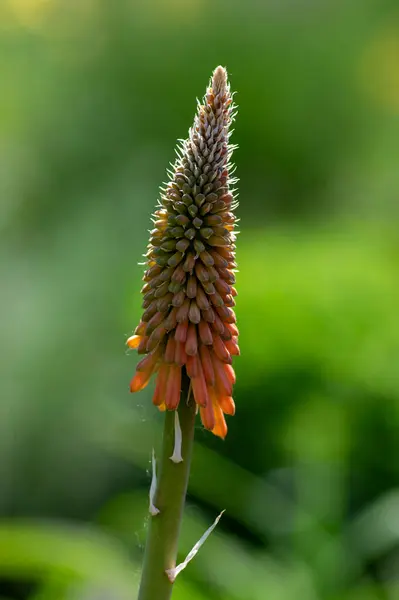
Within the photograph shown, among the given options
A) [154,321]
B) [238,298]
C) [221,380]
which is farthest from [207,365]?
[238,298]

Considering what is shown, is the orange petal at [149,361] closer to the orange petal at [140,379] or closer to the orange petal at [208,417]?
the orange petal at [140,379]

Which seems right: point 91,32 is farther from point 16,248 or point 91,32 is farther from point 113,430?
point 113,430

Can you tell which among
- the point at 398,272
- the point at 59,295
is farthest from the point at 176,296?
the point at 59,295

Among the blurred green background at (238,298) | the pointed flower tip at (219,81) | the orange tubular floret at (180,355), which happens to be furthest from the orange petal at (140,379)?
the blurred green background at (238,298)

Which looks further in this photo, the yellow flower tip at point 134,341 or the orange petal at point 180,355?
the yellow flower tip at point 134,341

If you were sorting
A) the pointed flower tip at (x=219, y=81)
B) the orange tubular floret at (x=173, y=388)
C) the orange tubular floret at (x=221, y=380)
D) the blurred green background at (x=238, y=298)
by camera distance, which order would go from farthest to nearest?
the blurred green background at (x=238, y=298), the orange tubular floret at (x=221, y=380), the orange tubular floret at (x=173, y=388), the pointed flower tip at (x=219, y=81)

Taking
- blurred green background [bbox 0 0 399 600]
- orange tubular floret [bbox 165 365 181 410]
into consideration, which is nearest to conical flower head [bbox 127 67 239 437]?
orange tubular floret [bbox 165 365 181 410]
